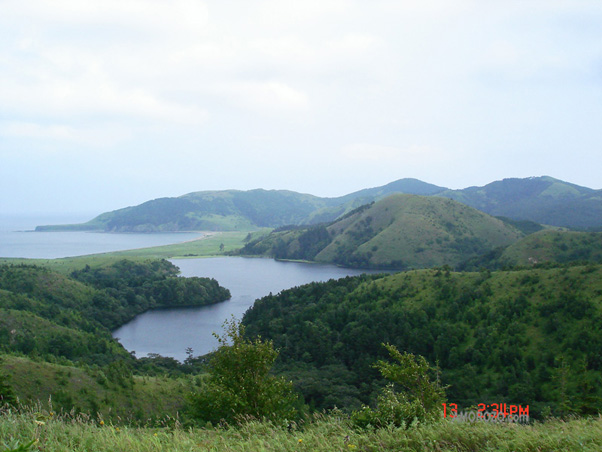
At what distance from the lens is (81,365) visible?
40.6m

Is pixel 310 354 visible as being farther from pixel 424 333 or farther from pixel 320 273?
pixel 320 273

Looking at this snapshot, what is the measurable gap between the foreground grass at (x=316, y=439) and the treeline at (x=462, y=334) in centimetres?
2069

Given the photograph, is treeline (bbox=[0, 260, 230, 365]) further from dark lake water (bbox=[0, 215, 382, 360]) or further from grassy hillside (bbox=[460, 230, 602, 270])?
grassy hillside (bbox=[460, 230, 602, 270])

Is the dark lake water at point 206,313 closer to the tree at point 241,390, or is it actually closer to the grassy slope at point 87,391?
the grassy slope at point 87,391

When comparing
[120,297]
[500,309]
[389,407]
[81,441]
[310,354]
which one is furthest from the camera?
[120,297]

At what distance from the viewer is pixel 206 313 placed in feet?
347

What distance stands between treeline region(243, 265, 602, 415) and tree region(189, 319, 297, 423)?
19.8 metres

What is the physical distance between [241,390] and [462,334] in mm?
42120

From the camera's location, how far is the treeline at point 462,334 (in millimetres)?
41062

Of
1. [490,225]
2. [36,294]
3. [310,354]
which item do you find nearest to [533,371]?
[310,354]

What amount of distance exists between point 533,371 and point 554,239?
108 m

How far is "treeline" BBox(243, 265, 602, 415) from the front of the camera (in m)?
41.1
